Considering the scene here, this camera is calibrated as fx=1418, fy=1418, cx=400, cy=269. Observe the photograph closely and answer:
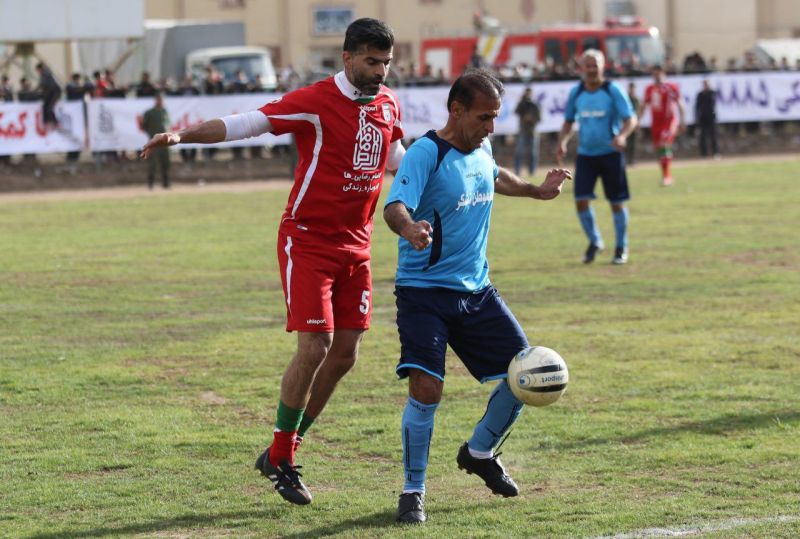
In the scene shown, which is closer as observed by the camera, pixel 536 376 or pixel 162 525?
pixel 162 525

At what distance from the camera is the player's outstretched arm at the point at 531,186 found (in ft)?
22.3

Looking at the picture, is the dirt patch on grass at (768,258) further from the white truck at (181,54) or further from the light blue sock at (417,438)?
the white truck at (181,54)

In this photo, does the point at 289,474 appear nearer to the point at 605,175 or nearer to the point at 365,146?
the point at 365,146

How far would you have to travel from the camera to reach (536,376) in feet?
20.7

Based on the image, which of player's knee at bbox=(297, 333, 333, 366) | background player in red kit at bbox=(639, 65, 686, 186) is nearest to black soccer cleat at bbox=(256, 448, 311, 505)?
player's knee at bbox=(297, 333, 333, 366)

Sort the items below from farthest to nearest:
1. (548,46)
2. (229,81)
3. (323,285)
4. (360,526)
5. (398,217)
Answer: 1. (548,46)
2. (229,81)
3. (323,285)
4. (360,526)
5. (398,217)

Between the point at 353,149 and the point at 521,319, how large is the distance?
5.57m

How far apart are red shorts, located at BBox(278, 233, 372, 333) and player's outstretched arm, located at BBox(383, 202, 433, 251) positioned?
2.10 ft

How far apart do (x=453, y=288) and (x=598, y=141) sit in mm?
9334

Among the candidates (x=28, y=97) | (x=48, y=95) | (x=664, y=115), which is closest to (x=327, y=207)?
(x=664, y=115)

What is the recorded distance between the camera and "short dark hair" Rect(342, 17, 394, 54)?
641 cm

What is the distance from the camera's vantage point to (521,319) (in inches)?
472

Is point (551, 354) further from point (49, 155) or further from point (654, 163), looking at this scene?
point (654, 163)

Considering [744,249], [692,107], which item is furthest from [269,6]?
[744,249]
